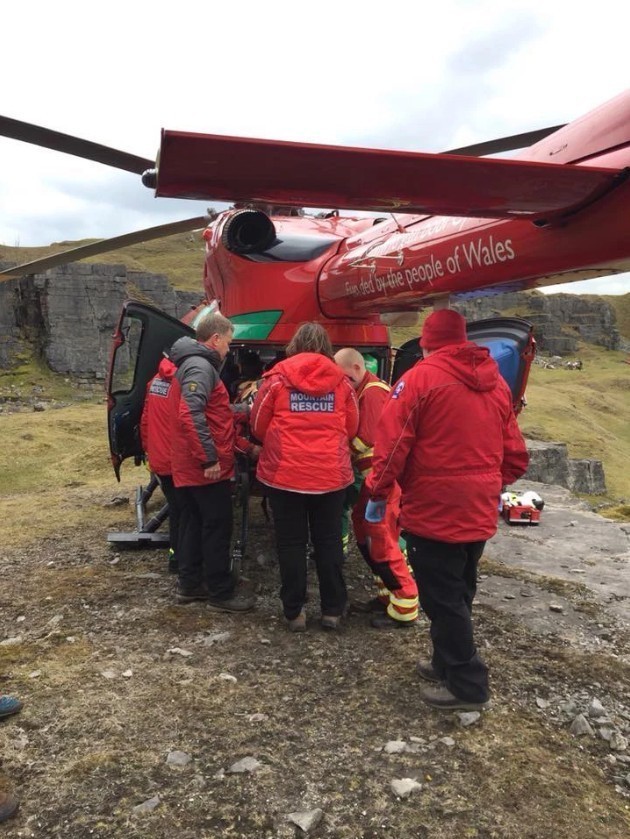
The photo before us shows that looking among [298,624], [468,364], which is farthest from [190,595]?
[468,364]

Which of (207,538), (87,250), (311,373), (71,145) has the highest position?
(71,145)

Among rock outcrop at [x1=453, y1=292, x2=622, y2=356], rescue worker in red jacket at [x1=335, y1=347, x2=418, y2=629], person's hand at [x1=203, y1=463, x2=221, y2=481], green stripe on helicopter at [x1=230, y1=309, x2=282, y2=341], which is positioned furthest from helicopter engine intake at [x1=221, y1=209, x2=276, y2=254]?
rock outcrop at [x1=453, y1=292, x2=622, y2=356]

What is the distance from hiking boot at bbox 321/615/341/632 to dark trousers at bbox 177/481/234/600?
814 millimetres

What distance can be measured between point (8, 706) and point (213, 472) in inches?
75.3

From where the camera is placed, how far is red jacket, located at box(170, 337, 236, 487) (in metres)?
4.59

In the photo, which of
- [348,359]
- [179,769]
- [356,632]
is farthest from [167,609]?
[348,359]

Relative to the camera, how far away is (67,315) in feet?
89.0

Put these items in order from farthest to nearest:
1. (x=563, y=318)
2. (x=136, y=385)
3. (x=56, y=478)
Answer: (x=563, y=318) < (x=56, y=478) < (x=136, y=385)

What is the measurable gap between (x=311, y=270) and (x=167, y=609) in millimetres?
3210

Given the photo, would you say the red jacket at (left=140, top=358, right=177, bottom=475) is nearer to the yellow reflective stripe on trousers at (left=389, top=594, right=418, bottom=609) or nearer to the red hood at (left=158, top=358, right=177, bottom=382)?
the red hood at (left=158, top=358, right=177, bottom=382)

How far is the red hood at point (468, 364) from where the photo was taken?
11.3 feet

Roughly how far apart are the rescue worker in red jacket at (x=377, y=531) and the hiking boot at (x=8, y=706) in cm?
232

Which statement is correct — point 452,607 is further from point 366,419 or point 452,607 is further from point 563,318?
point 563,318

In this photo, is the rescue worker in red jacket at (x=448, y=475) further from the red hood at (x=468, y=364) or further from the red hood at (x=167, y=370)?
the red hood at (x=167, y=370)
